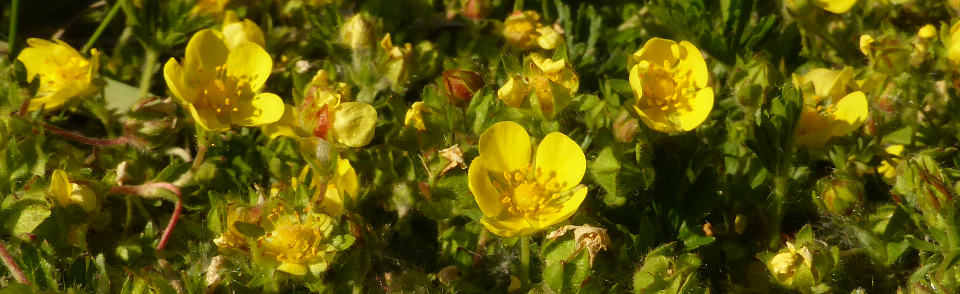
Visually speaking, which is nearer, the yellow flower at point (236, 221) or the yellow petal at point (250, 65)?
the yellow flower at point (236, 221)

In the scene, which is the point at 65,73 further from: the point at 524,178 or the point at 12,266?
the point at 524,178

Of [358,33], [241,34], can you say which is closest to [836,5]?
[358,33]

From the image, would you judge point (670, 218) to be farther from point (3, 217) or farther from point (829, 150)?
point (3, 217)

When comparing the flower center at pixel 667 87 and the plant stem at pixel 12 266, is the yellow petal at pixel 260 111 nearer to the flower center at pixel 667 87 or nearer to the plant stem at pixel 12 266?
the plant stem at pixel 12 266

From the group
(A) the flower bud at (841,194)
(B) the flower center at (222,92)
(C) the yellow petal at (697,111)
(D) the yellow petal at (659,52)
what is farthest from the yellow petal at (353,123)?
(A) the flower bud at (841,194)

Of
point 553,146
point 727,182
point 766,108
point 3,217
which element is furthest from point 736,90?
point 3,217

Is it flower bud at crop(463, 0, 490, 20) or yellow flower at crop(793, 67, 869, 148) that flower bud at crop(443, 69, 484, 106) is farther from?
yellow flower at crop(793, 67, 869, 148)

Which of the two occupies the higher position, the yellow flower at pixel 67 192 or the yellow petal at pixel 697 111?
the yellow petal at pixel 697 111

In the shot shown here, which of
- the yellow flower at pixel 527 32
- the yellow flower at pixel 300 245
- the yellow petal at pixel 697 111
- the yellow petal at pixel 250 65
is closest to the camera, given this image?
the yellow flower at pixel 300 245

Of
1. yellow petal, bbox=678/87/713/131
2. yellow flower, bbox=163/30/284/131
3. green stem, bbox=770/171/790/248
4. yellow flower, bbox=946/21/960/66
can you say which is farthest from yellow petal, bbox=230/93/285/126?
yellow flower, bbox=946/21/960/66
